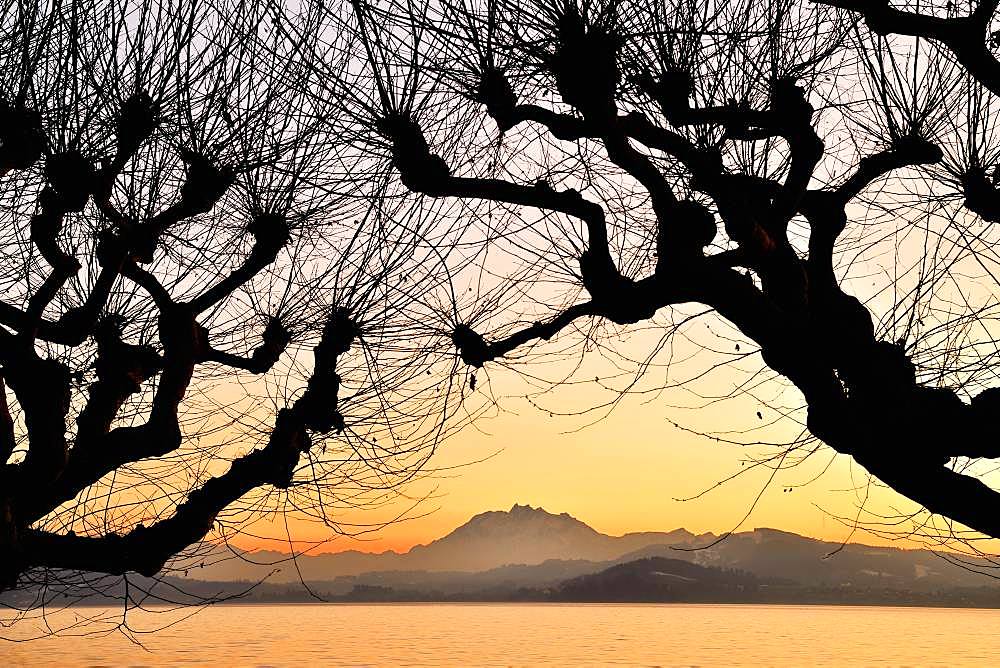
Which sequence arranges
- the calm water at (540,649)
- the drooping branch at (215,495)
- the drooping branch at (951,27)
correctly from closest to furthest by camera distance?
1. the drooping branch at (951,27)
2. the drooping branch at (215,495)
3. the calm water at (540,649)

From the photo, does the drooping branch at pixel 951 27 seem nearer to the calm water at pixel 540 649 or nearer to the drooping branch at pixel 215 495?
the drooping branch at pixel 215 495

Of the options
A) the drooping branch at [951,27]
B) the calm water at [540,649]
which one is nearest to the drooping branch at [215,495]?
the drooping branch at [951,27]

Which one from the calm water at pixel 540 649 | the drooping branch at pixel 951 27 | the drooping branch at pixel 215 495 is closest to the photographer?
the drooping branch at pixel 951 27

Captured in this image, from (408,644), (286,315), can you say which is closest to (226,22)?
(286,315)

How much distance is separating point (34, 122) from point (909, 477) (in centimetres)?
661

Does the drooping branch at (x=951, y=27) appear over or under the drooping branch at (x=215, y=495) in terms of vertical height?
over

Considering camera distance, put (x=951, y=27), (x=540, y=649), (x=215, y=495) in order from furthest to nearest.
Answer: (x=540, y=649), (x=215, y=495), (x=951, y=27)

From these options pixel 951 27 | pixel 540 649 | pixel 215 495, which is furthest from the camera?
pixel 540 649

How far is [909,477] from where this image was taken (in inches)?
232

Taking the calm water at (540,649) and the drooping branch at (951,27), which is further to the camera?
the calm water at (540,649)

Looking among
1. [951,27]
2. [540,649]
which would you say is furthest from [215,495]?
[540,649]

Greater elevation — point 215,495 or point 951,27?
point 951,27

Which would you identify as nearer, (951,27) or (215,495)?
(951,27)

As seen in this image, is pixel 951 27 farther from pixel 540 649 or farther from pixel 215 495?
pixel 540 649
